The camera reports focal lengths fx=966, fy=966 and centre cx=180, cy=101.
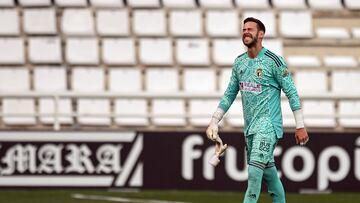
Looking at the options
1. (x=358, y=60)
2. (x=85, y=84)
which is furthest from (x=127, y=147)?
(x=358, y=60)

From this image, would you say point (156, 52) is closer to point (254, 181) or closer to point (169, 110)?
point (169, 110)

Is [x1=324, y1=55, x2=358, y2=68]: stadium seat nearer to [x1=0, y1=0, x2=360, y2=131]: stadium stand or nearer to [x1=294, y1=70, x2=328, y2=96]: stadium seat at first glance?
[x1=0, y1=0, x2=360, y2=131]: stadium stand

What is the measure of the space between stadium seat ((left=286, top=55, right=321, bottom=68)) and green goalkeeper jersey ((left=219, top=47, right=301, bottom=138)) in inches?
353

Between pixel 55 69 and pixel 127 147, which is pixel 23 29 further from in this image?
pixel 127 147

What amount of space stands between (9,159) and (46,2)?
474cm

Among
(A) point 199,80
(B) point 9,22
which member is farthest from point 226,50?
(B) point 9,22

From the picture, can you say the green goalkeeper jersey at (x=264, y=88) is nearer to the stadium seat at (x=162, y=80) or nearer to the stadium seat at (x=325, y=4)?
the stadium seat at (x=162, y=80)

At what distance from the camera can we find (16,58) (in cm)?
1667

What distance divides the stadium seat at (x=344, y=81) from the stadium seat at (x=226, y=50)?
1656mm

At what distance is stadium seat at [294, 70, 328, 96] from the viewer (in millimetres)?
16469

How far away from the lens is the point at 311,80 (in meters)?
16.5

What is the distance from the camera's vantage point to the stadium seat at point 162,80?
640 inches

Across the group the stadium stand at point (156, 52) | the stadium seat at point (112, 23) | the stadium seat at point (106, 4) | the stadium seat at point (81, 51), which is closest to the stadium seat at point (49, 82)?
the stadium stand at point (156, 52)

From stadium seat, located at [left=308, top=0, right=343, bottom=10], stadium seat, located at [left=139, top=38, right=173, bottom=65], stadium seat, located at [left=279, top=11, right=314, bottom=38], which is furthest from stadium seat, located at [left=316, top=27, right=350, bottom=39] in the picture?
stadium seat, located at [left=139, top=38, right=173, bottom=65]
